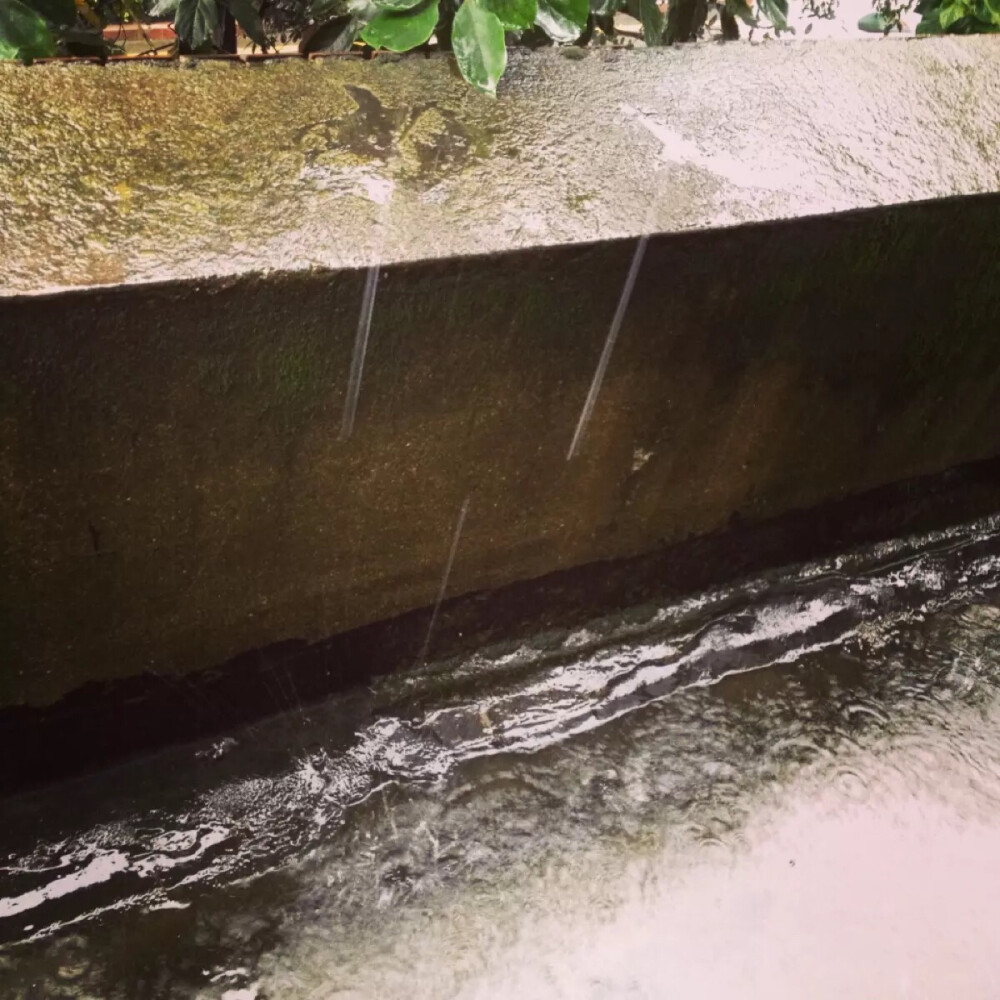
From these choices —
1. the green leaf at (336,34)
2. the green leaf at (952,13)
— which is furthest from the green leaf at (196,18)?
the green leaf at (952,13)

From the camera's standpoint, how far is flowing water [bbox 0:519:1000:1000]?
1.62 m

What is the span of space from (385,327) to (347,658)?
87 cm

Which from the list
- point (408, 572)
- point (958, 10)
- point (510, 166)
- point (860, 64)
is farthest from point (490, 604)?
point (958, 10)

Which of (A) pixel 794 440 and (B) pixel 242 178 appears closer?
(B) pixel 242 178

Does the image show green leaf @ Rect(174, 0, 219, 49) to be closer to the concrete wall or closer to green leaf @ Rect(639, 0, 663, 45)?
the concrete wall

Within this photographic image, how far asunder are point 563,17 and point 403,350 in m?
0.75

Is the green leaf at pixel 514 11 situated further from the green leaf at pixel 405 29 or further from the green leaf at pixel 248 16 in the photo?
the green leaf at pixel 248 16

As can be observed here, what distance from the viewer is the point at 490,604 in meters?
2.05

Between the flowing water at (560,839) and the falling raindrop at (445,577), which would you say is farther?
the falling raindrop at (445,577)

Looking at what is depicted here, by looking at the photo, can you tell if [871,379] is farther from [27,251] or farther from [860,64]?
[27,251]

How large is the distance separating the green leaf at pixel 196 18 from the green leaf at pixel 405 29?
20.3 inches

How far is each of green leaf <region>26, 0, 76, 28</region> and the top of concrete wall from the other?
0.10 meters

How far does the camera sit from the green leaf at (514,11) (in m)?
1.45

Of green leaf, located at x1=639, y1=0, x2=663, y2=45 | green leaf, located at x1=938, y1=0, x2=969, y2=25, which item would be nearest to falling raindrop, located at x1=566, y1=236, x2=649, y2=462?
green leaf, located at x1=639, y1=0, x2=663, y2=45
